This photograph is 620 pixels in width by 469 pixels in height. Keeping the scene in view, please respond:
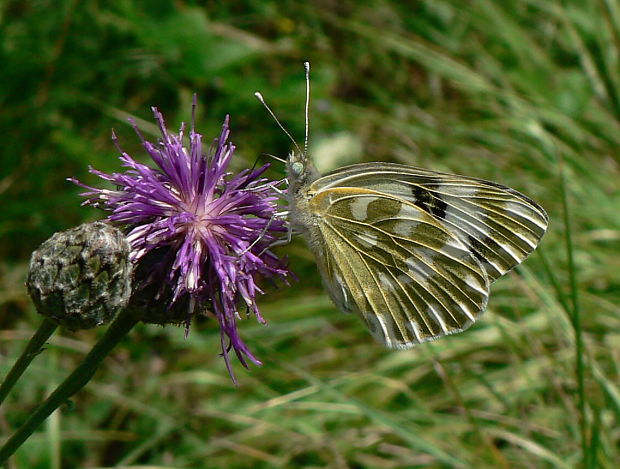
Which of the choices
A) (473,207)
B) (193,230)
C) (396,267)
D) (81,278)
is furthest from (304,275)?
(81,278)

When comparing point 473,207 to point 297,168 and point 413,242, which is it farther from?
point 297,168

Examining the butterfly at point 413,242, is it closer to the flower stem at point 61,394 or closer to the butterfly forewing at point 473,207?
the butterfly forewing at point 473,207

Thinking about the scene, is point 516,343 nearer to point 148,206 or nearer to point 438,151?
point 438,151

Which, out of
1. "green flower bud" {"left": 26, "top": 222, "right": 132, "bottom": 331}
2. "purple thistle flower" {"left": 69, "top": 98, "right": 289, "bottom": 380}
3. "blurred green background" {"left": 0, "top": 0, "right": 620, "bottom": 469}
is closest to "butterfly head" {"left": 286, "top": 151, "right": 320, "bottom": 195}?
"purple thistle flower" {"left": 69, "top": 98, "right": 289, "bottom": 380}

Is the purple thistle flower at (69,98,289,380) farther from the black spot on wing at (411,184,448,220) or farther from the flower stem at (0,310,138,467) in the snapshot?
the black spot on wing at (411,184,448,220)

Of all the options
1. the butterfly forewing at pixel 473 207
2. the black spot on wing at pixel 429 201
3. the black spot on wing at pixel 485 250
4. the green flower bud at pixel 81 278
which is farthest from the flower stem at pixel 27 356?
the black spot on wing at pixel 485 250

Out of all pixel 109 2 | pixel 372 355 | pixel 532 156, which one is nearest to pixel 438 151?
pixel 532 156
